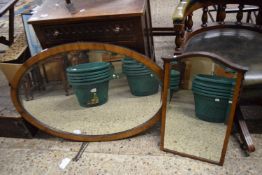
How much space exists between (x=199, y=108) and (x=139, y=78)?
1.13 feet

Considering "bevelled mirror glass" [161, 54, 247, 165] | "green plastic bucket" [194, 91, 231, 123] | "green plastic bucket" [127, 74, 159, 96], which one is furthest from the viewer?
"green plastic bucket" [127, 74, 159, 96]

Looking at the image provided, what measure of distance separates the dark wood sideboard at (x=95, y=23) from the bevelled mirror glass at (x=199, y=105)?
238 millimetres

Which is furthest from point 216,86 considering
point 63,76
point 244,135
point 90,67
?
point 63,76

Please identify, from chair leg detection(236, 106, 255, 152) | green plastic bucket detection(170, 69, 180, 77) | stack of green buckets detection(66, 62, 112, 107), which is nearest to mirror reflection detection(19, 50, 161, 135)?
stack of green buckets detection(66, 62, 112, 107)

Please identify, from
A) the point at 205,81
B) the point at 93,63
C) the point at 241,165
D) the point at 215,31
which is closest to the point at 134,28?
the point at 93,63

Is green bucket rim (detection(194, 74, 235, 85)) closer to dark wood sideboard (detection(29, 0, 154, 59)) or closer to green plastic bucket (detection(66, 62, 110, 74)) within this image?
dark wood sideboard (detection(29, 0, 154, 59))

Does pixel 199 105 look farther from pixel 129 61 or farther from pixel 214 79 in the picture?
pixel 129 61

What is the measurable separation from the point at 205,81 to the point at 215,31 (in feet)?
1.50

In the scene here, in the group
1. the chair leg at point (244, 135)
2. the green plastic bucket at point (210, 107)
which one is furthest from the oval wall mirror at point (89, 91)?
the chair leg at point (244, 135)

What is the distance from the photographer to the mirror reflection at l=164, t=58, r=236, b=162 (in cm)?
118

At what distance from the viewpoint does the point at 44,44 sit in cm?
Result: 130

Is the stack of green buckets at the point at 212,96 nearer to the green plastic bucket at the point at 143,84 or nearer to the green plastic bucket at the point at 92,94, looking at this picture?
the green plastic bucket at the point at 143,84

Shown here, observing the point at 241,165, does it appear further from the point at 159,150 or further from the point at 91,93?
the point at 91,93

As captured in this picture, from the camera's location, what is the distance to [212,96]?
1.26 m
